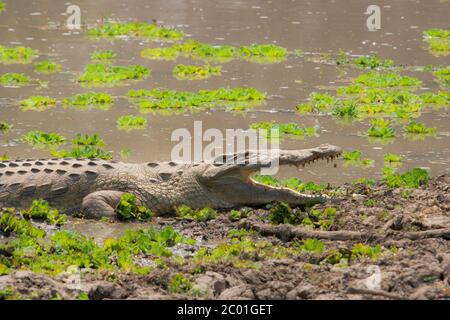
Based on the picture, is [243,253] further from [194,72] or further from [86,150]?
[194,72]

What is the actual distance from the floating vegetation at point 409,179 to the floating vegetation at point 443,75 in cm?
569

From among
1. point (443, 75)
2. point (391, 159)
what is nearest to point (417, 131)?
point (391, 159)

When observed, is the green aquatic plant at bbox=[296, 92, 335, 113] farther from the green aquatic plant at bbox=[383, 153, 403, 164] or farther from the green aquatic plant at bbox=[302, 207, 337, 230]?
the green aquatic plant at bbox=[302, 207, 337, 230]

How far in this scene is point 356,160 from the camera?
37.0 ft

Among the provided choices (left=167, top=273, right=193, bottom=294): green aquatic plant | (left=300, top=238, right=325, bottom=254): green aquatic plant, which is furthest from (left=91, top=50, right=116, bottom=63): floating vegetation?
(left=167, top=273, right=193, bottom=294): green aquatic plant

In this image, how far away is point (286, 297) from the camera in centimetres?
657

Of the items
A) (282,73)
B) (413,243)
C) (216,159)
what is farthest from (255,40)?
(413,243)

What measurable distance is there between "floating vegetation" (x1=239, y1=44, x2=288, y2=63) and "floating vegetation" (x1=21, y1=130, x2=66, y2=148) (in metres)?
6.34

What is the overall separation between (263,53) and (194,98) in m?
4.10

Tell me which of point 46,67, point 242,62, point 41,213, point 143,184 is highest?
point 46,67

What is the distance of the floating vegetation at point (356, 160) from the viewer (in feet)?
36.5

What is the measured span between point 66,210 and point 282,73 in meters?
7.46

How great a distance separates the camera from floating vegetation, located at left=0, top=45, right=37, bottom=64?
672 inches
